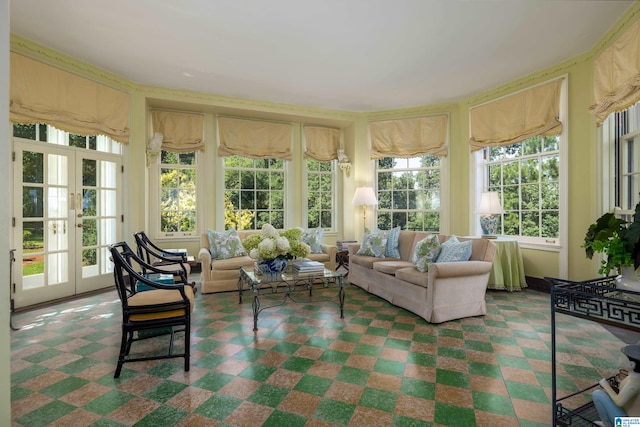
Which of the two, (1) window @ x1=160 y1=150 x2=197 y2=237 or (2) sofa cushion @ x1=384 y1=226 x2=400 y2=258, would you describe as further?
(1) window @ x1=160 y1=150 x2=197 y2=237

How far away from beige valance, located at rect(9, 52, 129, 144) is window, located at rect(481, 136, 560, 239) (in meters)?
5.92

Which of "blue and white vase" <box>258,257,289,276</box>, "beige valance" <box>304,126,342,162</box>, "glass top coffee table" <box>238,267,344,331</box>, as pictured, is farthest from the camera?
"beige valance" <box>304,126,342,162</box>

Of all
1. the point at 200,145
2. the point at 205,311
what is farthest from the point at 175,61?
the point at 205,311

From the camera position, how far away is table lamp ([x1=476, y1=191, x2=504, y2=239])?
4.82 metres

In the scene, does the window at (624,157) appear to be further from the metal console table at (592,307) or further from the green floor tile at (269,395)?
the green floor tile at (269,395)

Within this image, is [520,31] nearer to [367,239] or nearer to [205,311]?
[367,239]

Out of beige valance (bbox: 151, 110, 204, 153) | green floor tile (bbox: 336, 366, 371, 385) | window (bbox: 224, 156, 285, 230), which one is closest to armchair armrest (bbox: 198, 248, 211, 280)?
window (bbox: 224, 156, 285, 230)

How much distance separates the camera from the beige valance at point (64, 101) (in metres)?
3.67

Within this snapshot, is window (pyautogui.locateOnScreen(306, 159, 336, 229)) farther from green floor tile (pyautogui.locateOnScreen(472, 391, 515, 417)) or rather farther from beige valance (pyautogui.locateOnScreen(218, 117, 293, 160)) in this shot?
green floor tile (pyautogui.locateOnScreen(472, 391, 515, 417))

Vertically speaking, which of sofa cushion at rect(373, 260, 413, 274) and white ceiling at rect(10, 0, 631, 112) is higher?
white ceiling at rect(10, 0, 631, 112)

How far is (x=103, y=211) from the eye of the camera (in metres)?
4.76

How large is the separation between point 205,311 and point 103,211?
2425mm

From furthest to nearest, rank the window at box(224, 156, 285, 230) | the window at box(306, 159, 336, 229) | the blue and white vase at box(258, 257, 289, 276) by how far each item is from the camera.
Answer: the window at box(306, 159, 336, 229) → the window at box(224, 156, 285, 230) → the blue and white vase at box(258, 257, 289, 276)

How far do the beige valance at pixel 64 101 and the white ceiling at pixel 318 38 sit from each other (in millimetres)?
319
